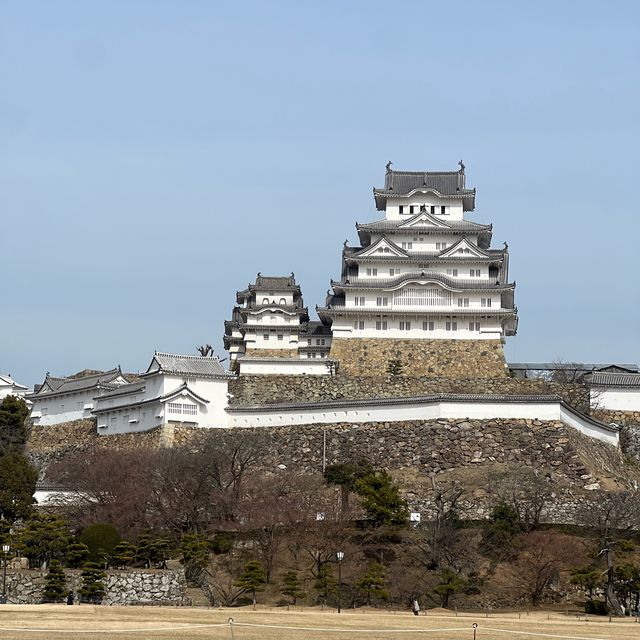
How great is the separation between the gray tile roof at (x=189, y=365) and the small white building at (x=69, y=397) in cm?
399

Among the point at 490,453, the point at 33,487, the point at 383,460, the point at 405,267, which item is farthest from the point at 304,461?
the point at 405,267

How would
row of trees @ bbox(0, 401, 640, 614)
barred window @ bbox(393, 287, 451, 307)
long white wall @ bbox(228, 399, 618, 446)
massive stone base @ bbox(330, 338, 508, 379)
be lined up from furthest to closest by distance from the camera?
barred window @ bbox(393, 287, 451, 307) < massive stone base @ bbox(330, 338, 508, 379) < long white wall @ bbox(228, 399, 618, 446) < row of trees @ bbox(0, 401, 640, 614)

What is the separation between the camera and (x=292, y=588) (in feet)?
120

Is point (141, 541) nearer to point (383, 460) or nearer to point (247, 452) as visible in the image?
point (247, 452)

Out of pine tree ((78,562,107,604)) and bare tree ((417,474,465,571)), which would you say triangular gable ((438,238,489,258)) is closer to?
bare tree ((417,474,465,571))

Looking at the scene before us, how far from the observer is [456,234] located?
6425 centimetres

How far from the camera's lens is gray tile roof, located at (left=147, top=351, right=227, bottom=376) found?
53.2 meters

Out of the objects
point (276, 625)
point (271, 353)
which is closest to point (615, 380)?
point (271, 353)

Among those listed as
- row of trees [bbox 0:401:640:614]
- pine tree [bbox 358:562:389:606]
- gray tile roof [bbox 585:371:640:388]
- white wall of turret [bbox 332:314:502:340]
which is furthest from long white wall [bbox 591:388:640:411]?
pine tree [bbox 358:562:389:606]

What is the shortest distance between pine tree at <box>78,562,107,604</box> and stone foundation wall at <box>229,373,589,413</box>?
18.2m

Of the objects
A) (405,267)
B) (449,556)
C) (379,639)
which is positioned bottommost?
(379,639)

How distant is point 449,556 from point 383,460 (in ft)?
27.7

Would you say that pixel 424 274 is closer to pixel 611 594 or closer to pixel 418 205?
pixel 418 205

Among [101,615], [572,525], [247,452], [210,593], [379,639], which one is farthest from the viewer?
[247,452]
